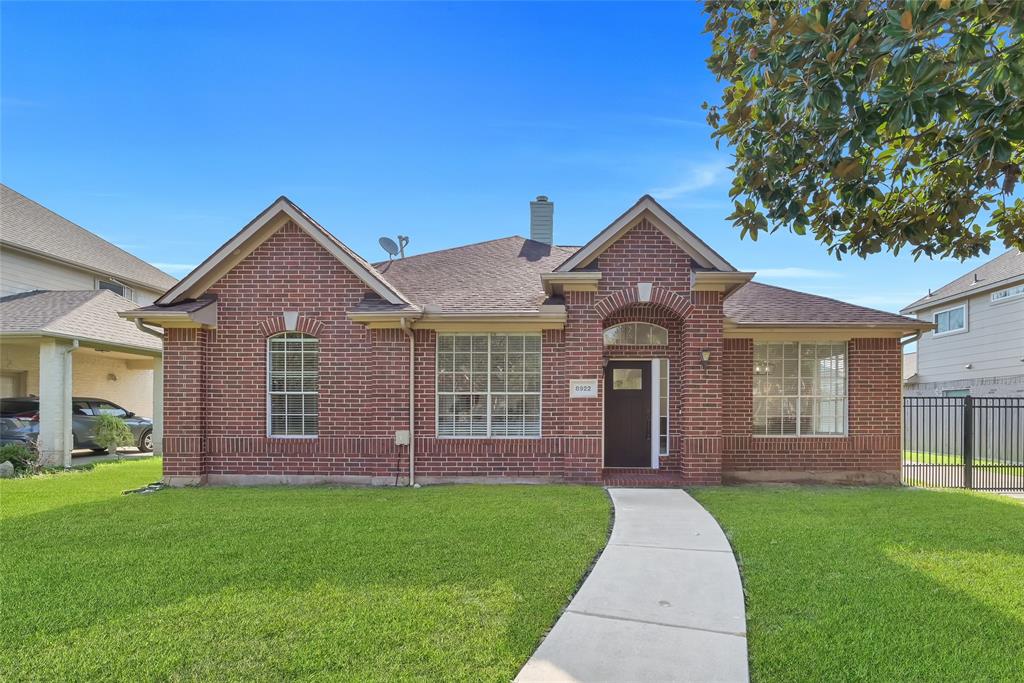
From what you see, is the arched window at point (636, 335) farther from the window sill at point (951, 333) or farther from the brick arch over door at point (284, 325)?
the window sill at point (951, 333)

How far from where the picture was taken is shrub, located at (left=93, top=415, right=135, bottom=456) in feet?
50.8

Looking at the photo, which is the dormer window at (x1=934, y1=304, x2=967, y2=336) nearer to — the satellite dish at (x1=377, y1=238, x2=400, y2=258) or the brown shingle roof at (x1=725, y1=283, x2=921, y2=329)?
the brown shingle roof at (x1=725, y1=283, x2=921, y2=329)

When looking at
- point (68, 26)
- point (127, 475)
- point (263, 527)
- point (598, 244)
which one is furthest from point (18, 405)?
point (598, 244)

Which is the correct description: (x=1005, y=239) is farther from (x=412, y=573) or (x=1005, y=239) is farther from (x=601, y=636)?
(x=412, y=573)

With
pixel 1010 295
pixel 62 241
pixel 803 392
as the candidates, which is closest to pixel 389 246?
pixel 803 392

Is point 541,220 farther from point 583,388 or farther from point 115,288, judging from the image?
point 115,288

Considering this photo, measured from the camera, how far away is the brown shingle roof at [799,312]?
37.4ft

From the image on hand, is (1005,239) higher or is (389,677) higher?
(1005,239)

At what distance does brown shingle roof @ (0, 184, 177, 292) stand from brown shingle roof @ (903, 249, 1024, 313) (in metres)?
28.8

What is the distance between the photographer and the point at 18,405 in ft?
47.4

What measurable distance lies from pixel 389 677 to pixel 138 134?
14.2m

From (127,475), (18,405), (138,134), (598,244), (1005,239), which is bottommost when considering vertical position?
(127,475)

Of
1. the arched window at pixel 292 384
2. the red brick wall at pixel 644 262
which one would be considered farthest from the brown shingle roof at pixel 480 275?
the arched window at pixel 292 384

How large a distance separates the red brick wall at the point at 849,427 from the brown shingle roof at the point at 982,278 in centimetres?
872
